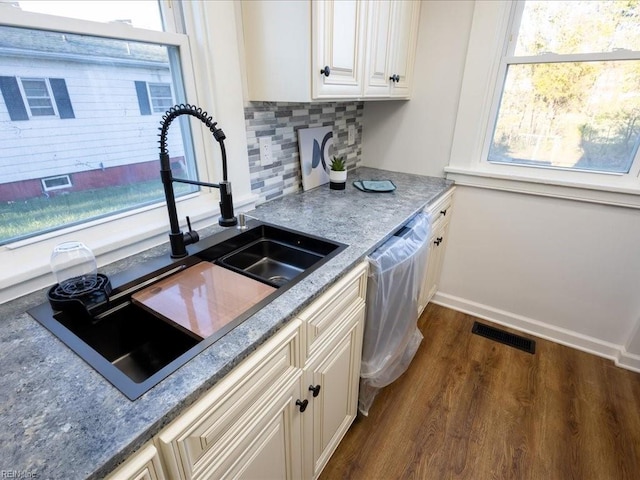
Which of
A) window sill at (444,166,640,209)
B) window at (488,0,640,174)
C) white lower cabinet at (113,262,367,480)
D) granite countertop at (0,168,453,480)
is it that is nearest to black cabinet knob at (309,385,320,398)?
white lower cabinet at (113,262,367,480)

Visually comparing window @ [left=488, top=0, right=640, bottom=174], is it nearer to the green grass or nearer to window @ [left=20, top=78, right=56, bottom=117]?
the green grass

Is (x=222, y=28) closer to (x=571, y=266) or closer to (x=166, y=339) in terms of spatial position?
(x=166, y=339)

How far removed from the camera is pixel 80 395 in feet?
1.98

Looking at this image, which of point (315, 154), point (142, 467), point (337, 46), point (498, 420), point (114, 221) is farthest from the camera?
point (315, 154)

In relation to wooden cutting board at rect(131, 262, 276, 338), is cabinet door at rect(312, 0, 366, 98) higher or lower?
higher

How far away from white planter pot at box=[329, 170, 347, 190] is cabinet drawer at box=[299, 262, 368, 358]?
2.62 feet

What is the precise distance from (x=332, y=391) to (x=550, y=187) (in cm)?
162

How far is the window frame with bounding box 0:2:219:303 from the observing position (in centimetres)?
89

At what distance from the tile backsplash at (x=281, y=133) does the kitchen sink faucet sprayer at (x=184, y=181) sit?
1.59ft

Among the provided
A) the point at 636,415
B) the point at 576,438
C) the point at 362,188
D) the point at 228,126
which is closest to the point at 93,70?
the point at 228,126

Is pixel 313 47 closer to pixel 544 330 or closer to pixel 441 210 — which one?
pixel 441 210

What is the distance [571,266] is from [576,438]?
904 mm

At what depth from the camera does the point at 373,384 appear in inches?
58.6

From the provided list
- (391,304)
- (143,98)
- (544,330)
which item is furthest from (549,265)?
(143,98)
